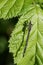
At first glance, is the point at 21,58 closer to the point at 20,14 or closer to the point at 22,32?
the point at 22,32

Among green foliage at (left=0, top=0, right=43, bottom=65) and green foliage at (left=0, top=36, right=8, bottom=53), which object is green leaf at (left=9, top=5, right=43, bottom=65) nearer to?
green foliage at (left=0, top=0, right=43, bottom=65)

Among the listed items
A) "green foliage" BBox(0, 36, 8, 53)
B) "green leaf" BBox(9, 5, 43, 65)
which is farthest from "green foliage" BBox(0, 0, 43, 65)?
"green foliage" BBox(0, 36, 8, 53)

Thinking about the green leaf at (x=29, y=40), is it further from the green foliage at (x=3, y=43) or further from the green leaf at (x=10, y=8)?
the green foliage at (x=3, y=43)

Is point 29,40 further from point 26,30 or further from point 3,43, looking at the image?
point 3,43

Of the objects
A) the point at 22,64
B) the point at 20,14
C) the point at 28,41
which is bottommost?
the point at 22,64

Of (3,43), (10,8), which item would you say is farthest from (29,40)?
(3,43)

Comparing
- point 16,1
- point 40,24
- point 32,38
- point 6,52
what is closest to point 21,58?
point 32,38

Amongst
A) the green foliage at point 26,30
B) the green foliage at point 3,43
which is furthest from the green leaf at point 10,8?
the green foliage at point 3,43

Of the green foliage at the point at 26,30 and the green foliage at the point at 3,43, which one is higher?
the green foliage at the point at 26,30
